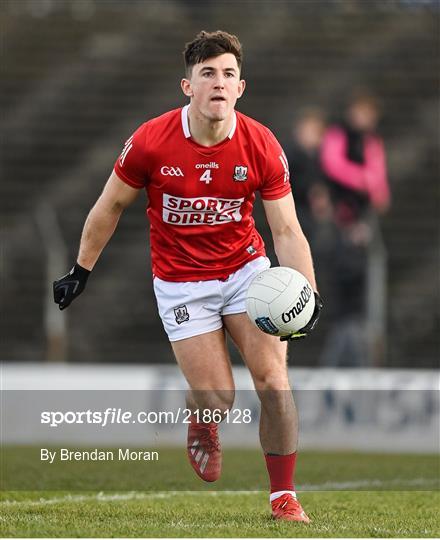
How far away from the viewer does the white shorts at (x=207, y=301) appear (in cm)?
642

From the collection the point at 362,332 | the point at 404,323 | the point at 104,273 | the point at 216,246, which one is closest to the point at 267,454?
the point at 216,246

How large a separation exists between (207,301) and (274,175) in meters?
0.77

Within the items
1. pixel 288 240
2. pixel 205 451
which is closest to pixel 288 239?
pixel 288 240

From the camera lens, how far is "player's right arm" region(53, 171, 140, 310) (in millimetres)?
6285

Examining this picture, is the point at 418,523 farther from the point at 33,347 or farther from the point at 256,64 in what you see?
the point at 256,64

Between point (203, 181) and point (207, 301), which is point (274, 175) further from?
point (207, 301)

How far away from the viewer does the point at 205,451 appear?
6.69 meters

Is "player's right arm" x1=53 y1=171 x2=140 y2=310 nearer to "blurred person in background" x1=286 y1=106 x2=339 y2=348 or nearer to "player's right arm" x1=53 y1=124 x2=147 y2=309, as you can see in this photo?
"player's right arm" x1=53 y1=124 x2=147 y2=309

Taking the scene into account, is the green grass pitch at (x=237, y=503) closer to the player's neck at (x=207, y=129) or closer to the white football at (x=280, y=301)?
the white football at (x=280, y=301)

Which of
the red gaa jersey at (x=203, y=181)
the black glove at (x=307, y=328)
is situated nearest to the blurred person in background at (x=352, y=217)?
the red gaa jersey at (x=203, y=181)

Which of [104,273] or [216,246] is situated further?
[104,273]

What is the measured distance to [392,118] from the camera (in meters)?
17.6

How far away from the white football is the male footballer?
124 millimetres

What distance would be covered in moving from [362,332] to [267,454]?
21.1 feet
